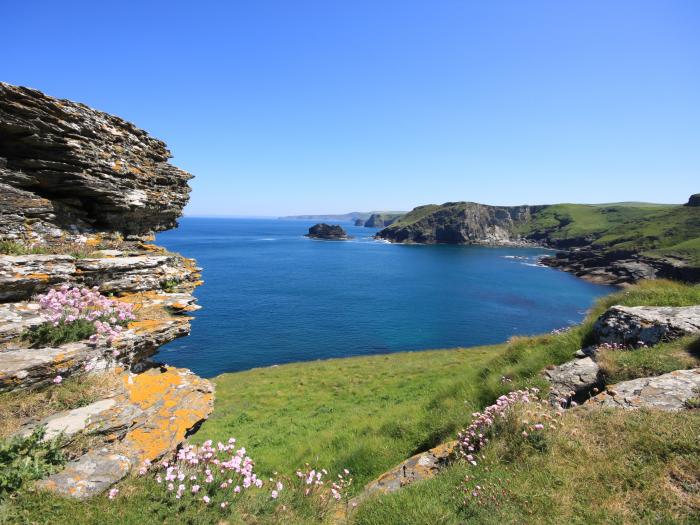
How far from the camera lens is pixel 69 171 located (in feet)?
41.2

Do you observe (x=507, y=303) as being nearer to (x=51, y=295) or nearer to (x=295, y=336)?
(x=295, y=336)

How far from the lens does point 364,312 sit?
2680 inches

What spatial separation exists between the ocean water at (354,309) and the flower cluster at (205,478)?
37056mm

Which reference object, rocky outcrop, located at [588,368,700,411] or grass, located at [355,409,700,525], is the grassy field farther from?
rocky outcrop, located at [588,368,700,411]

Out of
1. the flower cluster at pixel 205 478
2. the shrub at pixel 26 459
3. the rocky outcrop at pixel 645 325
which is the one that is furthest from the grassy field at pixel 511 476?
the rocky outcrop at pixel 645 325

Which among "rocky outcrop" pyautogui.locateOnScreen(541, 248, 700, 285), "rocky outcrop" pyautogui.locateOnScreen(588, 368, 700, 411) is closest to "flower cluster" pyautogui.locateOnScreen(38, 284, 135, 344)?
"rocky outcrop" pyautogui.locateOnScreen(588, 368, 700, 411)

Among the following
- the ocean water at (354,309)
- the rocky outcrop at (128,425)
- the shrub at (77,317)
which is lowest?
the ocean water at (354,309)

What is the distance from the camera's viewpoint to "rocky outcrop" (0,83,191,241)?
1140cm

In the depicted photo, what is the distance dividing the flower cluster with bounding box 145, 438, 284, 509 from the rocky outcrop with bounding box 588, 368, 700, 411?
8165 mm

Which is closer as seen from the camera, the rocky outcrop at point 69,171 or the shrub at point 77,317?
the shrub at point 77,317

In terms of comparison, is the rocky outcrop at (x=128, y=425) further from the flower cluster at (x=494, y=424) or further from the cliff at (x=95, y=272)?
the flower cluster at (x=494, y=424)

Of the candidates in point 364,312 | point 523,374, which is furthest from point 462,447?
point 364,312

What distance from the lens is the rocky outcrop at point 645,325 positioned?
11680 millimetres

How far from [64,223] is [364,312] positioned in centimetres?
5791
